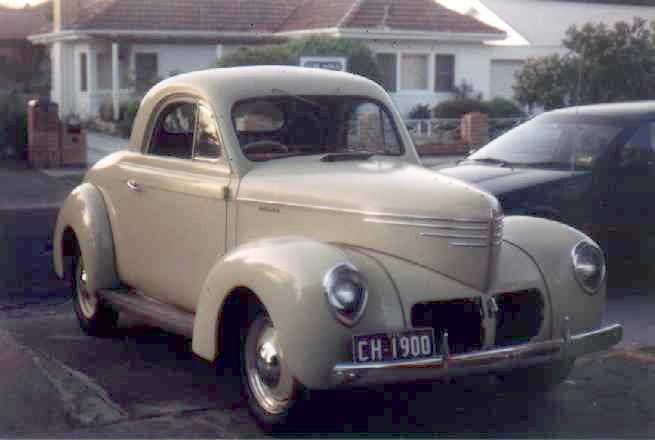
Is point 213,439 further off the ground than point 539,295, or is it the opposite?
point 539,295

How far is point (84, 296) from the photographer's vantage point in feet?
26.9

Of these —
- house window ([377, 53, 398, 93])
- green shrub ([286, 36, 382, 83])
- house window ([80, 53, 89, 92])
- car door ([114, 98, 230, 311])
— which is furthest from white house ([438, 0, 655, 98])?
car door ([114, 98, 230, 311])

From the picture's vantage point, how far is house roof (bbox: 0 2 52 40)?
50375mm

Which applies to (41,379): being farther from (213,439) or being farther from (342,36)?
(342,36)

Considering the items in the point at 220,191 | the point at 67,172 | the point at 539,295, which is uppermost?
the point at 220,191

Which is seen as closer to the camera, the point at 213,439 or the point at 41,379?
the point at 213,439

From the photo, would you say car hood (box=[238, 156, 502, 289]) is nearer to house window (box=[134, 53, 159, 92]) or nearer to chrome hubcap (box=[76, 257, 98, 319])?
chrome hubcap (box=[76, 257, 98, 319])

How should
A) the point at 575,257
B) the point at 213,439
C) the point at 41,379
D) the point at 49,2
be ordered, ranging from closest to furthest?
the point at 213,439
the point at 575,257
the point at 41,379
the point at 49,2

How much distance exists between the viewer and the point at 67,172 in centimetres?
2055

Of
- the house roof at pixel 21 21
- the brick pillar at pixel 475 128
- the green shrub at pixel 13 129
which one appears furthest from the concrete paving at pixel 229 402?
the house roof at pixel 21 21

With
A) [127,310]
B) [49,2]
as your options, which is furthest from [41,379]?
[49,2]

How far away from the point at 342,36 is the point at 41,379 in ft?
78.7

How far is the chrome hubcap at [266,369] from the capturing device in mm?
5617

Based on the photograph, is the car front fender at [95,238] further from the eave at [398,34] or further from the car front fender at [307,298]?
the eave at [398,34]
